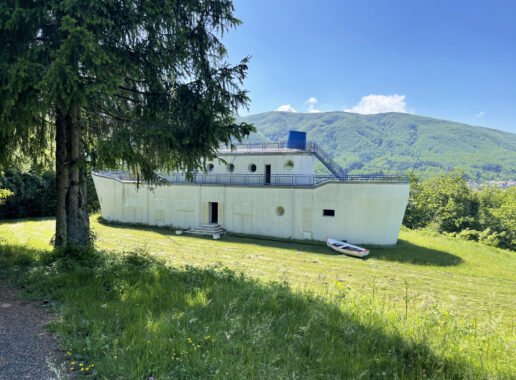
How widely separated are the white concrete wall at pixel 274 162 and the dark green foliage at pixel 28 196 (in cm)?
1974

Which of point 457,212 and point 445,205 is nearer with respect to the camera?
point 457,212

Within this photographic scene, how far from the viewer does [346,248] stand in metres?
17.6

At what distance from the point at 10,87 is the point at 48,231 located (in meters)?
18.5

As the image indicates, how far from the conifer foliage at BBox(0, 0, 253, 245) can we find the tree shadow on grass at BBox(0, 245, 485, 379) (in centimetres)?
342

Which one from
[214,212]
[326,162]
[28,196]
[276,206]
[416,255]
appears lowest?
[416,255]

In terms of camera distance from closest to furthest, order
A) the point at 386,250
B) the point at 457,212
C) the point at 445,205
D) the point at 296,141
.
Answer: the point at 386,250
the point at 296,141
the point at 457,212
the point at 445,205

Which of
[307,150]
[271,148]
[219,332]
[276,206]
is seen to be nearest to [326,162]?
[307,150]

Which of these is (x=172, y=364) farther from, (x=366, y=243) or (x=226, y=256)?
(x=366, y=243)

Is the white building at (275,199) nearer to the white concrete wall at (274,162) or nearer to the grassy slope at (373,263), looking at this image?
the white concrete wall at (274,162)

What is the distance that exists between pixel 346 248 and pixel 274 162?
8.91 metres

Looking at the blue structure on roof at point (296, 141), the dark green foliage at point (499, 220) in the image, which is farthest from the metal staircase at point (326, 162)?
the dark green foliage at point (499, 220)

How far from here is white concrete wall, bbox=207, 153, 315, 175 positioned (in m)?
22.2

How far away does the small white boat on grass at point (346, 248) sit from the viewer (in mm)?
16984

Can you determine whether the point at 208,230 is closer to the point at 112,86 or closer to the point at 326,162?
the point at 326,162
